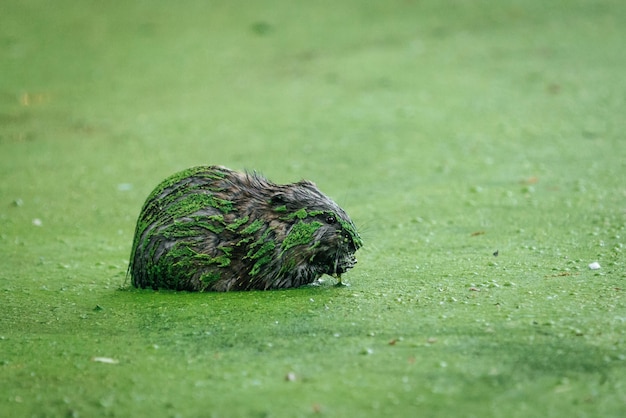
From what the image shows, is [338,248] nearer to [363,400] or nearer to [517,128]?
[363,400]

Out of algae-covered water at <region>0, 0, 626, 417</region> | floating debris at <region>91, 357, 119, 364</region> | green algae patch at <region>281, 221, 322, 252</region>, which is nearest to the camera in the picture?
algae-covered water at <region>0, 0, 626, 417</region>

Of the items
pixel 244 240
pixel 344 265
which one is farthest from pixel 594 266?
pixel 244 240

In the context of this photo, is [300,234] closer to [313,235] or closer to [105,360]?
[313,235]

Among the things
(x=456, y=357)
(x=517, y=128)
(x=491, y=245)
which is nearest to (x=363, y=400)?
(x=456, y=357)

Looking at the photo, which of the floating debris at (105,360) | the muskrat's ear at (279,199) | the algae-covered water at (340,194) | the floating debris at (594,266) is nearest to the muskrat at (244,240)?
the muskrat's ear at (279,199)

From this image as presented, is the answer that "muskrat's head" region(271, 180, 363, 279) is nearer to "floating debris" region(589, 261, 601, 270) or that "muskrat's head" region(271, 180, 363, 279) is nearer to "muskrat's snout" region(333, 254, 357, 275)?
"muskrat's snout" region(333, 254, 357, 275)

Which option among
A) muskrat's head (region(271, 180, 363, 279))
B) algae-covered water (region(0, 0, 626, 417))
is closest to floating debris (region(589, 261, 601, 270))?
algae-covered water (region(0, 0, 626, 417))
